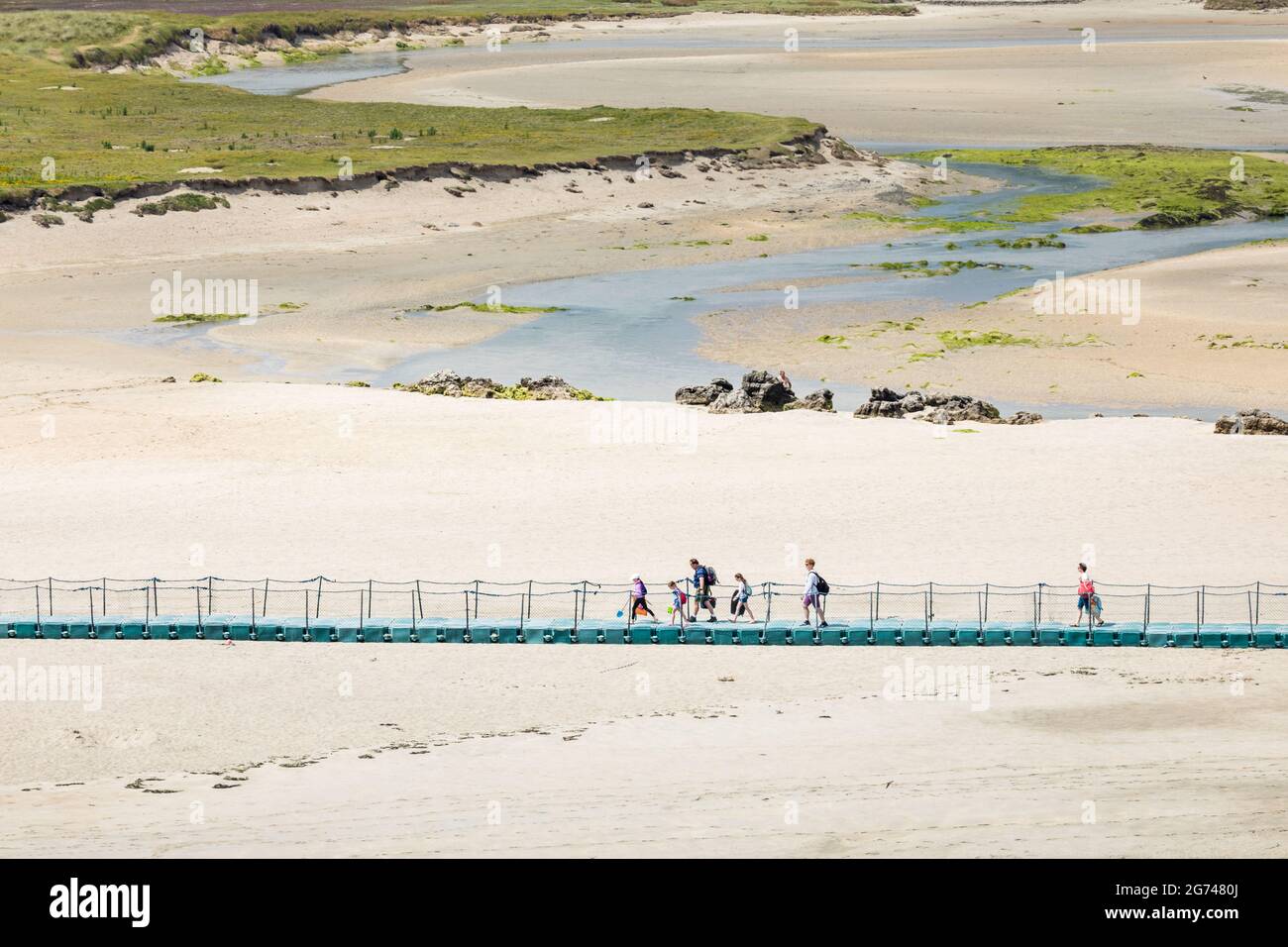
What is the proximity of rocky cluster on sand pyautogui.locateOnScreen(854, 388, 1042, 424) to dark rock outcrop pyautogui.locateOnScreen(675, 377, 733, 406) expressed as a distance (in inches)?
148

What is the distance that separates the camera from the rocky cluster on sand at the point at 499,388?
4909 centimetres

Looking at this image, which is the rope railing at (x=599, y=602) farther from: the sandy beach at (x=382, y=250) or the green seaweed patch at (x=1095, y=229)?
the green seaweed patch at (x=1095, y=229)

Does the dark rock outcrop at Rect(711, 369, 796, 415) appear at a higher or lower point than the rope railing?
higher

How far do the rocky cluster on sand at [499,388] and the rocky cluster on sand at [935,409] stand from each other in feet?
25.5

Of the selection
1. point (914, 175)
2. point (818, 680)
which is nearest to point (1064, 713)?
point (818, 680)

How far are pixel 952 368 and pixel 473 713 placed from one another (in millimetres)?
30114

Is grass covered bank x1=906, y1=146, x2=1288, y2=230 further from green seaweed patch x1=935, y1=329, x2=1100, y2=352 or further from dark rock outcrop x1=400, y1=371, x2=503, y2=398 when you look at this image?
dark rock outcrop x1=400, y1=371, x2=503, y2=398

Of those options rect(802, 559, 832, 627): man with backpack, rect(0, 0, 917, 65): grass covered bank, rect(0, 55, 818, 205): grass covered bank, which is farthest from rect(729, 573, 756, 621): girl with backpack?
rect(0, 0, 917, 65): grass covered bank

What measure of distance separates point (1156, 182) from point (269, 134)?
4645 cm

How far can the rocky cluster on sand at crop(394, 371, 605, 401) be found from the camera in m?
49.1

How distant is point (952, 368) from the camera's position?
177 feet

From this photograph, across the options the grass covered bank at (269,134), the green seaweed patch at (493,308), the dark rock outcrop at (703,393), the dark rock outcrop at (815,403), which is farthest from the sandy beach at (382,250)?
the dark rock outcrop at (815,403)

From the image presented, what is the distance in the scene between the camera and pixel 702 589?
102 feet

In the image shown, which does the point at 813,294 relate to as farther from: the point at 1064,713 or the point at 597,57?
the point at 597,57
